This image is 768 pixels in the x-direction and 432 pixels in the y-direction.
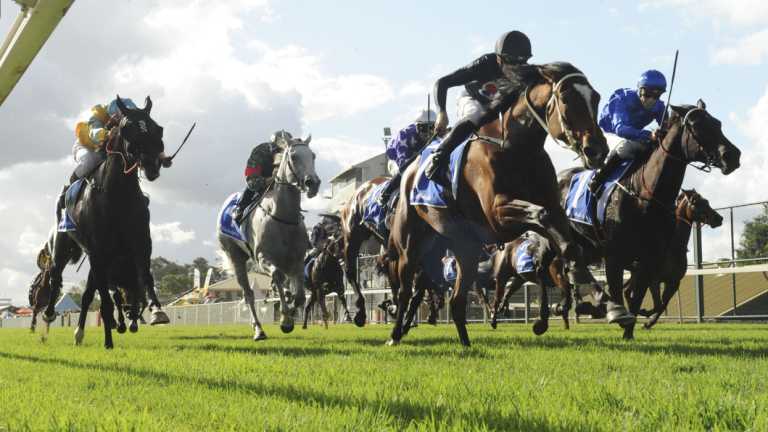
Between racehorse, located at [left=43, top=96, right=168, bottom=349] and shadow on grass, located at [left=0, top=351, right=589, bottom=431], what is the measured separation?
4558mm

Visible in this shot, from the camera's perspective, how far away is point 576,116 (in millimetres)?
6691

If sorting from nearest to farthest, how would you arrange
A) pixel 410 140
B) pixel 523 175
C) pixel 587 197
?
pixel 523 175
pixel 587 197
pixel 410 140

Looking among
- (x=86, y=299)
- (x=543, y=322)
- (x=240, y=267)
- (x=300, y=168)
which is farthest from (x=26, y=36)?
(x=240, y=267)

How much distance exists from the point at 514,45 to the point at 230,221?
21.2 ft

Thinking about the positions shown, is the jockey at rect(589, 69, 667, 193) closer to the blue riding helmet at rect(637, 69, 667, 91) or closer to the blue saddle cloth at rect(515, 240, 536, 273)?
the blue riding helmet at rect(637, 69, 667, 91)

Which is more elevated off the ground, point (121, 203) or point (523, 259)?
point (121, 203)

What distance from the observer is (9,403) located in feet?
13.7

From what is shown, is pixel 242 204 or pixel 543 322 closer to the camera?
pixel 543 322

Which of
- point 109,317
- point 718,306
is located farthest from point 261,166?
point 718,306

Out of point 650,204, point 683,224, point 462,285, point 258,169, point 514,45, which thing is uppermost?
point 514,45

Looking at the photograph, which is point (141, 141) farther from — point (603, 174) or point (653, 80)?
point (653, 80)

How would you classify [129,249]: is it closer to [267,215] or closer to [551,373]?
[267,215]

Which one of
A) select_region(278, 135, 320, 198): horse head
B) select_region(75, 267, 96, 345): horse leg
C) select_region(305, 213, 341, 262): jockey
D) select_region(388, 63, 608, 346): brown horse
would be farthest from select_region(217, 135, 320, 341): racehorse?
select_region(305, 213, 341, 262): jockey

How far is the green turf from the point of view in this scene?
334cm
